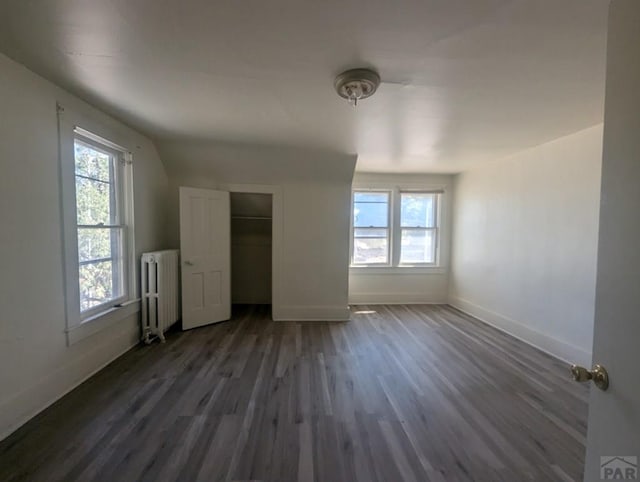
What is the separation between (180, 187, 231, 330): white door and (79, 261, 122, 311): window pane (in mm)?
796

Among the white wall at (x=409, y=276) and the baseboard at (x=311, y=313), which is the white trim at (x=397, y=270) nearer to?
the white wall at (x=409, y=276)

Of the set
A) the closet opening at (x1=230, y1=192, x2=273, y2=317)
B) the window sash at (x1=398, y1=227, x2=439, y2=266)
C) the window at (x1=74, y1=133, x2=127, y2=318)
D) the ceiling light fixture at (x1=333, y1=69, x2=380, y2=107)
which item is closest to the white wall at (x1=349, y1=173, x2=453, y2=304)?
the window sash at (x1=398, y1=227, x2=439, y2=266)

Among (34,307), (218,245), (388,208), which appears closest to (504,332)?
(388,208)

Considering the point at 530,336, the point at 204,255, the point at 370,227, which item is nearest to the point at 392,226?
the point at 370,227

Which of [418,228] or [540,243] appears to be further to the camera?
[418,228]

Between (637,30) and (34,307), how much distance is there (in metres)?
3.09

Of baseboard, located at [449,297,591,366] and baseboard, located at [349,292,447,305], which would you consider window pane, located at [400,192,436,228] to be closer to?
baseboard, located at [349,292,447,305]

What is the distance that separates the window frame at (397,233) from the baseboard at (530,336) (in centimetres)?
93

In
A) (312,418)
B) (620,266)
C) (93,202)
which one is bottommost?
(312,418)

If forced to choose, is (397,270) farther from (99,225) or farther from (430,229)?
(99,225)

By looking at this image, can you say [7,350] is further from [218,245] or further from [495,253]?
[495,253]

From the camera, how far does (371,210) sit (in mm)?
5297

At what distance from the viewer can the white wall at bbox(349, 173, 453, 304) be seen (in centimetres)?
525

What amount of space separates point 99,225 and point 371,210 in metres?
3.93
